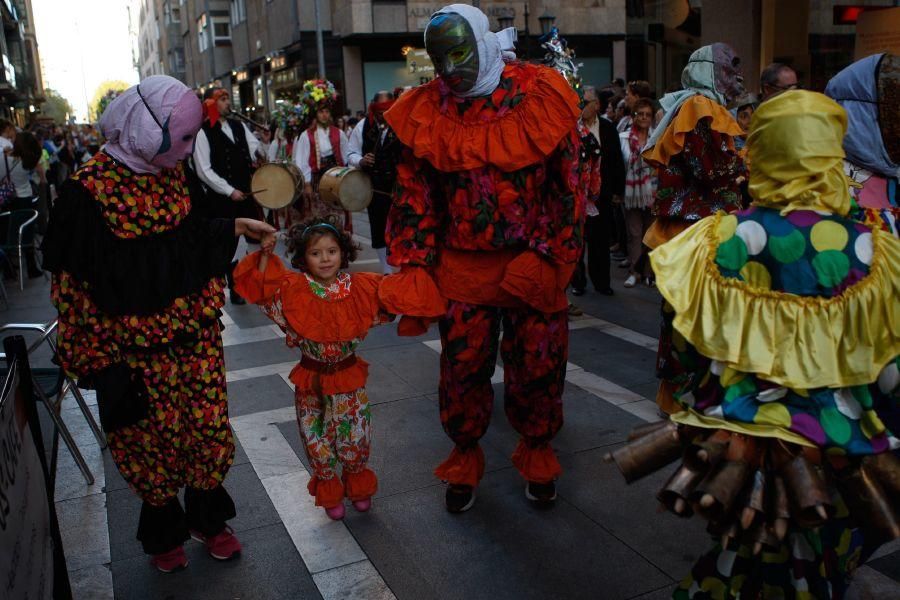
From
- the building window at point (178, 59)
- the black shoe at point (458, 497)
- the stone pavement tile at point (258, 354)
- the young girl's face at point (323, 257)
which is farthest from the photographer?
the building window at point (178, 59)

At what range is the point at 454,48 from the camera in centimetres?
309

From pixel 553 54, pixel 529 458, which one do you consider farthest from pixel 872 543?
pixel 553 54

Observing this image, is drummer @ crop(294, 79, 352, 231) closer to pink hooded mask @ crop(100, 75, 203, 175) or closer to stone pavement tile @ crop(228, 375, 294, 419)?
stone pavement tile @ crop(228, 375, 294, 419)

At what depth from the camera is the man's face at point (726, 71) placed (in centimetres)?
450

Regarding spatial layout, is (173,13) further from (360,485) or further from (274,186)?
(360,485)

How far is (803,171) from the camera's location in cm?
201

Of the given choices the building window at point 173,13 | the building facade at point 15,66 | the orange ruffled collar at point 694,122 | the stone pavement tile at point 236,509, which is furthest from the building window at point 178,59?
the stone pavement tile at point 236,509

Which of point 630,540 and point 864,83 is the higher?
point 864,83

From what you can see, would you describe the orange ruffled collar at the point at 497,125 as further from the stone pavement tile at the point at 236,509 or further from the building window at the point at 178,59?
the building window at the point at 178,59

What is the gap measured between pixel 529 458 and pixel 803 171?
6.33ft

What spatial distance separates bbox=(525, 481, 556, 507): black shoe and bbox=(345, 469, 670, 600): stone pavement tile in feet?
0.13

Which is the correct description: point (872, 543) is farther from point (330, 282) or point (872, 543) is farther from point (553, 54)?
point (553, 54)

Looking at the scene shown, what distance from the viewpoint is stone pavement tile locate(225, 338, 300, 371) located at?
5957 millimetres

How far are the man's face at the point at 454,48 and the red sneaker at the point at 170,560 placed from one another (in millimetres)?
2163
